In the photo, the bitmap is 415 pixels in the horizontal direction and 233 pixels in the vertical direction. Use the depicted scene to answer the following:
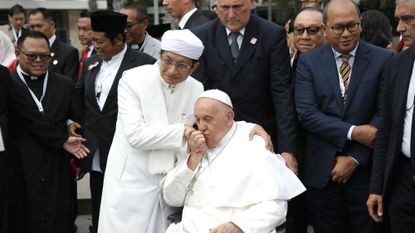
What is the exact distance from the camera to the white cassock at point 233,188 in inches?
140

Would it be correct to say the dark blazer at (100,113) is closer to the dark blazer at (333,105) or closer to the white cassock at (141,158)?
the white cassock at (141,158)

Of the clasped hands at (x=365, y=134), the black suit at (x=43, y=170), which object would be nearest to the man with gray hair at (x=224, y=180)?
the clasped hands at (x=365, y=134)

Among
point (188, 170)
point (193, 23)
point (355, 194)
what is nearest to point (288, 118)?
point (355, 194)

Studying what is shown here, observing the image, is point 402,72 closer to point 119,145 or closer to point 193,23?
point 119,145

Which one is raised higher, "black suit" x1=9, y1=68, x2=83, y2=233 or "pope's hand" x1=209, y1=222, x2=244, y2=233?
"pope's hand" x1=209, y1=222, x2=244, y2=233

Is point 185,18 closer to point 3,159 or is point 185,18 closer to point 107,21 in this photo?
point 107,21

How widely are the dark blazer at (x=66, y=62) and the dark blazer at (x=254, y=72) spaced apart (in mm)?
2704

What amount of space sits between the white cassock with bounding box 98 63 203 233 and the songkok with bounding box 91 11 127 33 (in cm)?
120

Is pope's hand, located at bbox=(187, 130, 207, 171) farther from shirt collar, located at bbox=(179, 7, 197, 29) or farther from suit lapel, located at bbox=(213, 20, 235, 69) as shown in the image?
shirt collar, located at bbox=(179, 7, 197, 29)

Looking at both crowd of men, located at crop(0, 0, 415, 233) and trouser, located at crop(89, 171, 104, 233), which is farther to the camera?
trouser, located at crop(89, 171, 104, 233)

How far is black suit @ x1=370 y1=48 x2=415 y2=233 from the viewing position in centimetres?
372

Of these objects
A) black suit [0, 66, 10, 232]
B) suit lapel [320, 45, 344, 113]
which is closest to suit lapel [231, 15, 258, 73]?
suit lapel [320, 45, 344, 113]

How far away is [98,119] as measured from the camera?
5078 mm

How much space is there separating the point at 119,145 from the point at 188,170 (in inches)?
21.8
